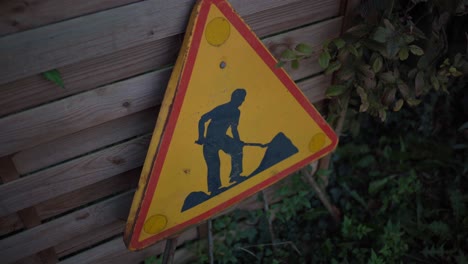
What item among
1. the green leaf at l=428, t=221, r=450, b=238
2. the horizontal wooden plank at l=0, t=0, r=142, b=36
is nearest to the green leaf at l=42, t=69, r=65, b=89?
the horizontal wooden plank at l=0, t=0, r=142, b=36

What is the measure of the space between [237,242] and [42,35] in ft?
5.45

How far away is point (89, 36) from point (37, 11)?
17 centimetres

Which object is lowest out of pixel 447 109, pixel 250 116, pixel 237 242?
pixel 447 109

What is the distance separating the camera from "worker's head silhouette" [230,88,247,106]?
170 cm

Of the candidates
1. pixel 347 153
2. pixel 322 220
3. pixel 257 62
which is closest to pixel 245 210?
pixel 322 220

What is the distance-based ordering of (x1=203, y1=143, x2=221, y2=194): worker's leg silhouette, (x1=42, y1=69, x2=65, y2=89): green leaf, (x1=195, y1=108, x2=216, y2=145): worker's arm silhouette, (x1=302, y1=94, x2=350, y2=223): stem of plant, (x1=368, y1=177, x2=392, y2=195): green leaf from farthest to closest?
(x1=368, y1=177, x2=392, y2=195): green leaf → (x1=302, y1=94, x2=350, y2=223): stem of plant → (x1=203, y1=143, x2=221, y2=194): worker's leg silhouette → (x1=195, y1=108, x2=216, y2=145): worker's arm silhouette → (x1=42, y1=69, x2=65, y2=89): green leaf

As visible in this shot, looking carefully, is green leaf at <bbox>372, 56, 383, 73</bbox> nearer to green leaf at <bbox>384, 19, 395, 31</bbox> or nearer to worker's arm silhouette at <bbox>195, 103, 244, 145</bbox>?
green leaf at <bbox>384, 19, 395, 31</bbox>

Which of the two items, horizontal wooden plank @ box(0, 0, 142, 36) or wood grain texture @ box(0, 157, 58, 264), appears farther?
wood grain texture @ box(0, 157, 58, 264)

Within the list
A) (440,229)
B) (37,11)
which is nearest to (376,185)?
(440,229)

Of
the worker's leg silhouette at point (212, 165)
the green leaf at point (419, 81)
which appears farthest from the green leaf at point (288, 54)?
the green leaf at point (419, 81)

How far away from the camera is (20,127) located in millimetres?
1562

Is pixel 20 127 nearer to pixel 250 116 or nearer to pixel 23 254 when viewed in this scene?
pixel 23 254

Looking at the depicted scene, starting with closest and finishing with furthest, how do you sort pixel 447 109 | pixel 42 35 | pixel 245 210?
pixel 42 35 < pixel 245 210 < pixel 447 109

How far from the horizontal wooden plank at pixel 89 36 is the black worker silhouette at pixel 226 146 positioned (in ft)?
1.09
